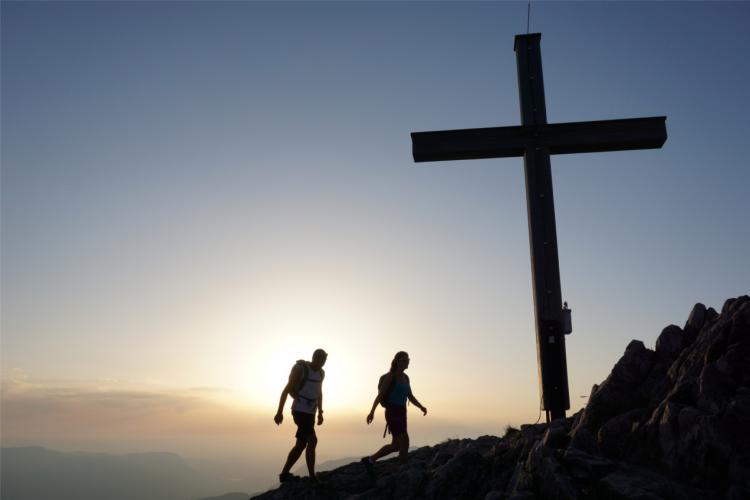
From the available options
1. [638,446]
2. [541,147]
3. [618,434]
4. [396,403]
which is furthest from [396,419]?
[541,147]

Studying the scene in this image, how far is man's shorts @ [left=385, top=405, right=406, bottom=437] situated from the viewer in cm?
1130

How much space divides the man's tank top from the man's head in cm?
12

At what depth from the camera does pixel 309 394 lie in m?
10.8

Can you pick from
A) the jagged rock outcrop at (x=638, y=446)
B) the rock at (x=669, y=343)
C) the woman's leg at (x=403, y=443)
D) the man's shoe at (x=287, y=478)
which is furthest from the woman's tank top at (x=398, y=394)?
the rock at (x=669, y=343)

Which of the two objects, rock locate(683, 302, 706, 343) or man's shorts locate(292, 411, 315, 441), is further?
man's shorts locate(292, 411, 315, 441)

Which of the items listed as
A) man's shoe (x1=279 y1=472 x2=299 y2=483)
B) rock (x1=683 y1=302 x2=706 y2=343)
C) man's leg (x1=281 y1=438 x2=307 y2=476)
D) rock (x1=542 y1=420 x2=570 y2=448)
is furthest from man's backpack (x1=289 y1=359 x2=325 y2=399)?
rock (x1=683 y1=302 x2=706 y2=343)

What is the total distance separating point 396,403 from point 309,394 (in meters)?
1.82

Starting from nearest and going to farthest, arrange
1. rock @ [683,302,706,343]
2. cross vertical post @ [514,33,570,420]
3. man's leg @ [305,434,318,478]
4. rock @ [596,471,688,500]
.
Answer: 1. rock @ [596,471,688,500]
2. rock @ [683,302,706,343]
3. man's leg @ [305,434,318,478]
4. cross vertical post @ [514,33,570,420]

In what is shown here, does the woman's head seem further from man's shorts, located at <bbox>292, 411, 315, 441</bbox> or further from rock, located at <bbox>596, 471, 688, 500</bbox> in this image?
rock, located at <bbox>596, 471, 688, 500</bbox>

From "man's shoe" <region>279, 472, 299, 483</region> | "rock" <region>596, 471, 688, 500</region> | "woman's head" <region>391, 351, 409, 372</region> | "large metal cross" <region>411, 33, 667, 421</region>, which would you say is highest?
"large metal cross" <region>411, 33, 667, 421</region>

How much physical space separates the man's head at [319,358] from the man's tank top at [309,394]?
12 cm

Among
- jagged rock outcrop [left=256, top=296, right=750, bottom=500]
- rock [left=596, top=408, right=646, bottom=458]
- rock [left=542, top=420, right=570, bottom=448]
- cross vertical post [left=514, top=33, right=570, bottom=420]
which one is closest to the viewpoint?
jagged rock outcrop [left=256, top=296, right=750, bottom=500]

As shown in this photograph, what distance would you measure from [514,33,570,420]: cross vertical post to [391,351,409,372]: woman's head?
9.13 ft

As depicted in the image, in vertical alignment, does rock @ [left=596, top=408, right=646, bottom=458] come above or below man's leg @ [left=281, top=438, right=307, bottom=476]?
above
